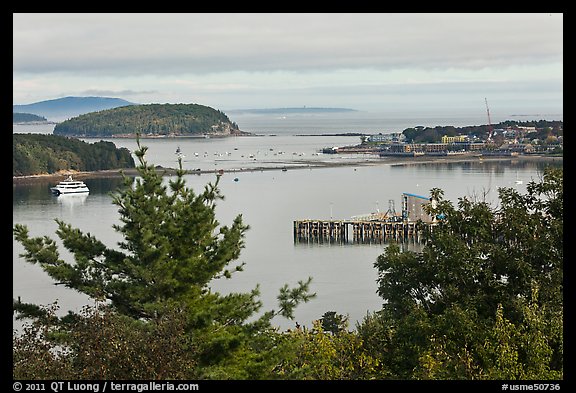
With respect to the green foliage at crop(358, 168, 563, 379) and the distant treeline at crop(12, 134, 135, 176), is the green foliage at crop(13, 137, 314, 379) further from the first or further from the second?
the distant treeline at crop(12, 134, 135, 176)

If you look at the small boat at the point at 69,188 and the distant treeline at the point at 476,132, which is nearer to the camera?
the small boat at the point at 69,188

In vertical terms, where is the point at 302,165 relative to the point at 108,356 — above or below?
below

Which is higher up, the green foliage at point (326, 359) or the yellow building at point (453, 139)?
the yellow building at point (453, 139)

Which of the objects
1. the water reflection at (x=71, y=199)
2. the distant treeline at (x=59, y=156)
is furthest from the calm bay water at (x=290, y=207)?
the distant treeline at (x=59, y=156)

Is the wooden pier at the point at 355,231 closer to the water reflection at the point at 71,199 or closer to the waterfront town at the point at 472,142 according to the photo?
the water reflection at the point at 71,199

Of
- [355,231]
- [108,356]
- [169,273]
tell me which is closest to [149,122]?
[355,231]

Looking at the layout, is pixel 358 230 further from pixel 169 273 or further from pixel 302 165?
pixel 302 165

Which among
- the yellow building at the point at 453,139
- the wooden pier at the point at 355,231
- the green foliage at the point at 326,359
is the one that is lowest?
the wooden pier at the point at 355,231

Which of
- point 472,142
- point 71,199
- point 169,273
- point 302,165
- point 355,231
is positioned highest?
point 472,142
